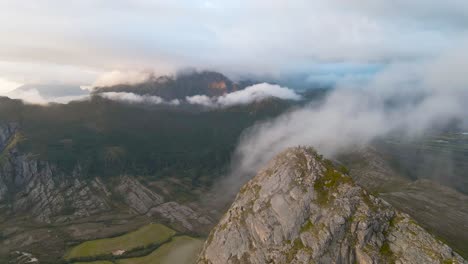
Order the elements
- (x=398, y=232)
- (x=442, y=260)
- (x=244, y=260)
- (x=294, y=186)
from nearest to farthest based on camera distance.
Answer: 1. (x=442, y=260)
2. (x=398, y=232)
3. (x=244, y=260)
4. (x=294, y=186)

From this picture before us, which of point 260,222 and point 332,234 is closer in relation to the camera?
point 332,234

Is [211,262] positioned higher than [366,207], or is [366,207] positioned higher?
[366,207]

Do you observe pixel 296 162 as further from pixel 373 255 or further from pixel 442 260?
pixel 442 260

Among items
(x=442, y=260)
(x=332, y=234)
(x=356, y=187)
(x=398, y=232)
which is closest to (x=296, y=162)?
(x=356, y=187)

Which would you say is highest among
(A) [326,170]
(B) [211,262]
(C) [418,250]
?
(A) [326,170]

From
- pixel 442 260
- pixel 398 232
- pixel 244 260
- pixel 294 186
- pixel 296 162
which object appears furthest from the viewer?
pixel 296 162

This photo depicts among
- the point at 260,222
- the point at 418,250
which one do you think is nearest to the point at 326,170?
the point at 260,222
